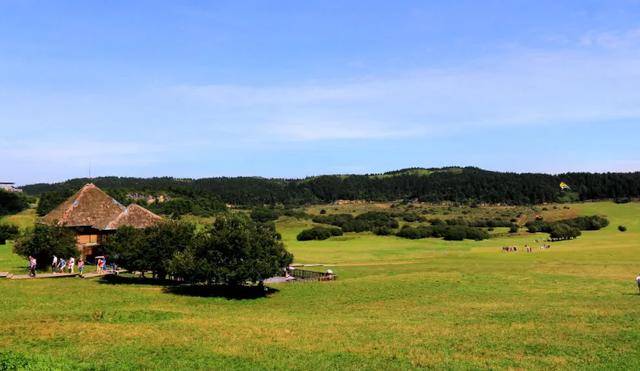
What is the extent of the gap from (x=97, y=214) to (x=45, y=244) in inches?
435

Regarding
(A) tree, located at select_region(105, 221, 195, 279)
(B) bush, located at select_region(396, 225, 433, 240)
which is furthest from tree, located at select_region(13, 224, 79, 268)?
(B) bush, located at select_region(396, 225, 433, 240)

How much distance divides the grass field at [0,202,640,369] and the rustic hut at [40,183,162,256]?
6.69 meters

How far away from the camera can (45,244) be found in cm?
4747

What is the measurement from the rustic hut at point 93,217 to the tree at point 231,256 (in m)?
13.1

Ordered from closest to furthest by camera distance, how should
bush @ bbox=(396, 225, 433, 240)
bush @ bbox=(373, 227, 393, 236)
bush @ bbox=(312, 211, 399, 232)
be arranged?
bush @ bbox=(396, 225, 433, 240) → bush @ bbox=(373, 227, 393, 236) → bush @ bbox=(312, 211, 399, 232)

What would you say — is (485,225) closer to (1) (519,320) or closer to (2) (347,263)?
(2) (347,263)

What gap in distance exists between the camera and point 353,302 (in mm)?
39469

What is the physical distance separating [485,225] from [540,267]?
245 ft

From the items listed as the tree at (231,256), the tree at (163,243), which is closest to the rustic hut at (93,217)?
the tree at (163,243)

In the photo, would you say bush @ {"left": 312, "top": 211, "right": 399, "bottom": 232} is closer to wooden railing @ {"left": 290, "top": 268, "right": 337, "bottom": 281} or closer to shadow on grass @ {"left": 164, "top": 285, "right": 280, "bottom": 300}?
wooden railing @ {"left": 290, "top": 268, "right": 337, "bottom": 281}

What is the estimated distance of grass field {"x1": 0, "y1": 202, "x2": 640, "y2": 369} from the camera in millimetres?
22078

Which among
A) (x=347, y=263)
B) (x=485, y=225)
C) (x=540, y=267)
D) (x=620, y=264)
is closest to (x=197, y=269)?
(x=347, y=263)

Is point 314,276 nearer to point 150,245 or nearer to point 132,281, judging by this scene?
point 150,245

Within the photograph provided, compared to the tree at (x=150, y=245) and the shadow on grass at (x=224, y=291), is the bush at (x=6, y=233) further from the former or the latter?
the shadow on grass at (x=224, y=291)
